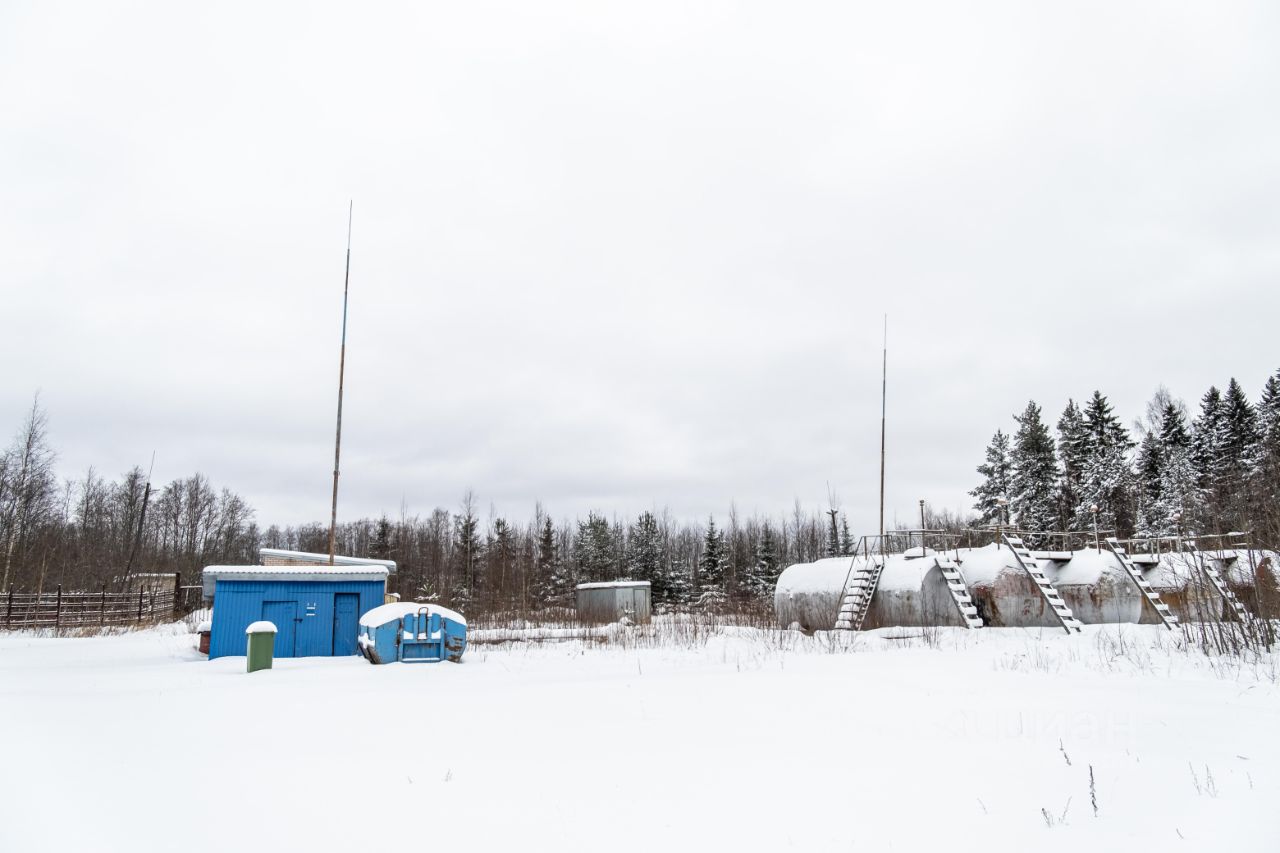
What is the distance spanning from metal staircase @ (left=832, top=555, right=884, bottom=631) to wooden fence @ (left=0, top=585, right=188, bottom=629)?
96.9 ft

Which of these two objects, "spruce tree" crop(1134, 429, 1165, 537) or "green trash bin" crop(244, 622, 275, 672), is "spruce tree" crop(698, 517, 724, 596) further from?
"green trash bin" crop(244, 622, 275, 672)

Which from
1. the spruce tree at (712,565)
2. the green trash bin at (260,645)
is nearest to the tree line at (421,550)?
the spruce tree at (712,565)

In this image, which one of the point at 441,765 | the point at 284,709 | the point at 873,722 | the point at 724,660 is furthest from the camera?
the point at 724,660

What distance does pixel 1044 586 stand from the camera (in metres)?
22.1

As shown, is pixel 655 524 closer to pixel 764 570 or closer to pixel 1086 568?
pixel 764 570

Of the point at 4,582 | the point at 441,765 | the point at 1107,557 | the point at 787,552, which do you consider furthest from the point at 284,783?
the point at 787,552

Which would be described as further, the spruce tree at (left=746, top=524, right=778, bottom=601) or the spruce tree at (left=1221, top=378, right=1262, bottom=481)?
the spruce tree at (left=746, top=524, right=778, bottom=601)

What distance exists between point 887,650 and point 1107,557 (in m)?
12.1

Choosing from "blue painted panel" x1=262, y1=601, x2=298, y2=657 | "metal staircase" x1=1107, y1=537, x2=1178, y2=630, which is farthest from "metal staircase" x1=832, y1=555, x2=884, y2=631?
"blue painted panel" x1=262, y1=601, x2=298, y2=657

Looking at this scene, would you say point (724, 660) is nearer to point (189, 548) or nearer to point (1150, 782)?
point (1150, 782)

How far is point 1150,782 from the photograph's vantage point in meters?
6.00

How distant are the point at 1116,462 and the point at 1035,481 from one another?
691cm

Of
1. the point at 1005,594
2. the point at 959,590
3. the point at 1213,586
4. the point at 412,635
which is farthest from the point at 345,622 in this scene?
the point at 1213,586

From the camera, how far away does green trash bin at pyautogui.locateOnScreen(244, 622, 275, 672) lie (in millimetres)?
14578
